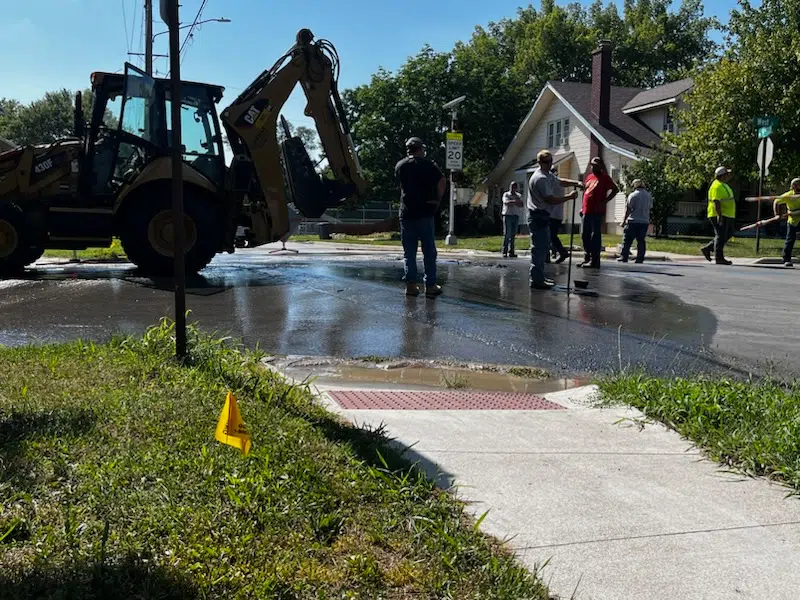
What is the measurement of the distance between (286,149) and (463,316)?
233 inches

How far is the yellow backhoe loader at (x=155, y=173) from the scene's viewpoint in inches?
457

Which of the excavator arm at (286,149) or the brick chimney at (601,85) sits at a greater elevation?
the brick chimney at (601,85)

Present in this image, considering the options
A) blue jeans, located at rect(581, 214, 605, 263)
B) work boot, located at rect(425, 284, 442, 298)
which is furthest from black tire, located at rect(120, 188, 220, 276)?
blue jeans, located at rect(581, 214, 605, 263)

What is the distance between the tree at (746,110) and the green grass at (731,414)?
2418 cm

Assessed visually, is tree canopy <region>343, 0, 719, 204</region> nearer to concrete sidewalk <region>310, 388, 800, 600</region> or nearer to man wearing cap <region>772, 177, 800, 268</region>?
man wearing cap <region>772, 177, 800, 268</region>

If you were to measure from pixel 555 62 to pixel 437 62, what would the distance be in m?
17.5

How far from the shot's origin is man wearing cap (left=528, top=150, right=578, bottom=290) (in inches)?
400

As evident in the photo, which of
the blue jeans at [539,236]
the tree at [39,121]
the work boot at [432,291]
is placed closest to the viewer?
the work boot at [432,291]

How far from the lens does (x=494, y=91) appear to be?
46469 millimetres

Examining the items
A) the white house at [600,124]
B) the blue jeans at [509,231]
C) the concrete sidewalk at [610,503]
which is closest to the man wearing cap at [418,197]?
the concrete sidewalk at [610,503]

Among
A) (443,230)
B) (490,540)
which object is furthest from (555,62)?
(490,540)

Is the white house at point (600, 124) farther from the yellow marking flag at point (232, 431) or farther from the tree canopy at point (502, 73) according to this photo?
the yellow marking flag at point (232, 431)

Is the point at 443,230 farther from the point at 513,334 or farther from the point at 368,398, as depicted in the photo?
the point at 368,398

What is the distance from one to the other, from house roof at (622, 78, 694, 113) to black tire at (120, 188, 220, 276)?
28049mm
